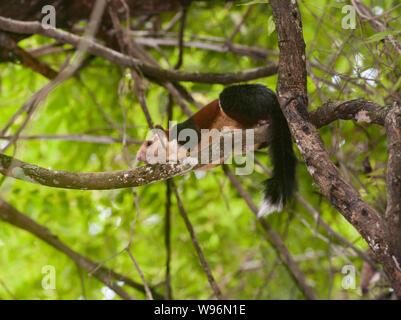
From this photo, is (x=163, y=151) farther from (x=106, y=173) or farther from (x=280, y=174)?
(x=106, y=173)

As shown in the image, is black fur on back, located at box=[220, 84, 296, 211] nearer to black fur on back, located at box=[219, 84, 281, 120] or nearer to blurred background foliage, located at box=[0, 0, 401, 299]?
black fur on back, located at box=[219, 84, 281, 120]

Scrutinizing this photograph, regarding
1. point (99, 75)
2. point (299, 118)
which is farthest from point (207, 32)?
point (299, 118)

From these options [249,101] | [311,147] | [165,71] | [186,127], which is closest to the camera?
[311,147]

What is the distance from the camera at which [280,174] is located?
87.3 inches

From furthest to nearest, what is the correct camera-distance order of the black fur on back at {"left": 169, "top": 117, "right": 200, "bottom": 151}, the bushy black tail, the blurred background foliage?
the blurred background foliage < the black fur on back at {"left": 169, "top": 117, "right": 200, "bottom": 151} < the bushy black tail

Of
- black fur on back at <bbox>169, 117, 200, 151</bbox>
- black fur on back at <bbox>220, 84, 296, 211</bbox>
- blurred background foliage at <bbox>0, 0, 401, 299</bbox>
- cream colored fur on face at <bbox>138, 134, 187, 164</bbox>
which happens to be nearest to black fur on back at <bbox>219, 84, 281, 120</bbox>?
black fur on back at <bbox>220, 84, 296, 211</bbox>

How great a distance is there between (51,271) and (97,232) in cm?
50

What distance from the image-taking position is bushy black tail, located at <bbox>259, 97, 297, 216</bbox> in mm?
2207

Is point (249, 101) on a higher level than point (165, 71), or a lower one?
lower

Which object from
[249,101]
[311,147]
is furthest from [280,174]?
[311,147]

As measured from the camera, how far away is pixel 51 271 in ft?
10.7

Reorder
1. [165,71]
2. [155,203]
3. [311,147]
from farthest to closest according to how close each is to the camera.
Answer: [155,203] → [165,71] → [311,147]

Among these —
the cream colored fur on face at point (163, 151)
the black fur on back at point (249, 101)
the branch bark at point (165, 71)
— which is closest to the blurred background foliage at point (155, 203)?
the branch bark at point (165, 71)
